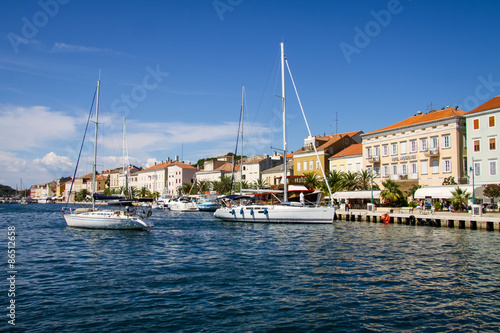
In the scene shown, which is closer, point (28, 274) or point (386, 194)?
point (28, 274)

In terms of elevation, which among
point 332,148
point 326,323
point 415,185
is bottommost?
point 326,323

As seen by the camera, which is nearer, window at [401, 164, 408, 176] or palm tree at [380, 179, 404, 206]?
palm tree at [380, 179, 404, 206]

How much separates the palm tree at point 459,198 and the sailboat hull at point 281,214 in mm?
15690

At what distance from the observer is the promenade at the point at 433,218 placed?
3697cm

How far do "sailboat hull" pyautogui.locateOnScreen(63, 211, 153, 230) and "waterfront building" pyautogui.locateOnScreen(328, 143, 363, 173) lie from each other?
4422 cm

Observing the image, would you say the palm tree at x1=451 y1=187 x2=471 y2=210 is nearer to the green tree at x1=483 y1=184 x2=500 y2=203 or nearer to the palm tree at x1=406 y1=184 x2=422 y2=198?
the green tree at x1=483 y1=184 x2=500 y2=203

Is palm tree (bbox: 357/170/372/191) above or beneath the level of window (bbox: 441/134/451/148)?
beneath

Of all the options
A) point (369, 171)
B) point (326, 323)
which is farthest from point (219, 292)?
point (369, 171)

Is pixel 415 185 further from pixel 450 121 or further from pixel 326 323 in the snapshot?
pixel 326 323

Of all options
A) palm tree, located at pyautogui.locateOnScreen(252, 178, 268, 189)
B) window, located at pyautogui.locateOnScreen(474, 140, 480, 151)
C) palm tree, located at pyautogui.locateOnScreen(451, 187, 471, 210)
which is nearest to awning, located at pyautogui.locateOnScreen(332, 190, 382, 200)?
palm tree, located at pyautogui.locateOnScreen(451, 187, 471, 210)

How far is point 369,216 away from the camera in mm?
49562

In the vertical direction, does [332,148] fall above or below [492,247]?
above

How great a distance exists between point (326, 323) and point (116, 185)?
179 metres

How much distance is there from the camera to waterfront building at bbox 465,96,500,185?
49.0 metres
